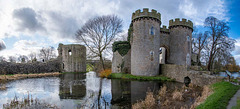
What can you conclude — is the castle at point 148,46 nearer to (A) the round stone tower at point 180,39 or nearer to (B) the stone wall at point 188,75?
(A) the round stone tower at point 180,39

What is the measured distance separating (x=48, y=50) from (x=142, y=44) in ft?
176

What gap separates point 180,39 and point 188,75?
24.9 ft

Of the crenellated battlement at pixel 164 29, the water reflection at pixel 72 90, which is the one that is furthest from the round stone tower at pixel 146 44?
the water reflection at pixel 72 90

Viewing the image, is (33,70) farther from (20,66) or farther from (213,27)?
(213,27)

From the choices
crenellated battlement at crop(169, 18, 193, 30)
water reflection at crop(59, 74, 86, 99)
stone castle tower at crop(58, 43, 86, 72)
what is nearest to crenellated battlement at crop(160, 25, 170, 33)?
crenellated battlement at crop(169, 18, 193, 30)

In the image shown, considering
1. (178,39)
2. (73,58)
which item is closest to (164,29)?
(178,39)

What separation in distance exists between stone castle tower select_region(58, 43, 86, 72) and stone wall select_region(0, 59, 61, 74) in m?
1.52

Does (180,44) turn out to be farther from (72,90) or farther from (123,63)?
(72,90)

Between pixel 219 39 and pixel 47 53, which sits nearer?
pixel 219 39

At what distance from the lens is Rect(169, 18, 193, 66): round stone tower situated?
18.9 meters

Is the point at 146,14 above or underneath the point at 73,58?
above

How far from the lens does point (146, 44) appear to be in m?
16.0

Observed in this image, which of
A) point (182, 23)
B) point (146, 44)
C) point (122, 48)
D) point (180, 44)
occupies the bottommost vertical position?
point (122, 48)

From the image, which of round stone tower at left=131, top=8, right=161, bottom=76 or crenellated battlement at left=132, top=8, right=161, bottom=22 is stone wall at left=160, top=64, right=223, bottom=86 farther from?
crenellated battlement at left=132, top=8, right=161, bottom=22
